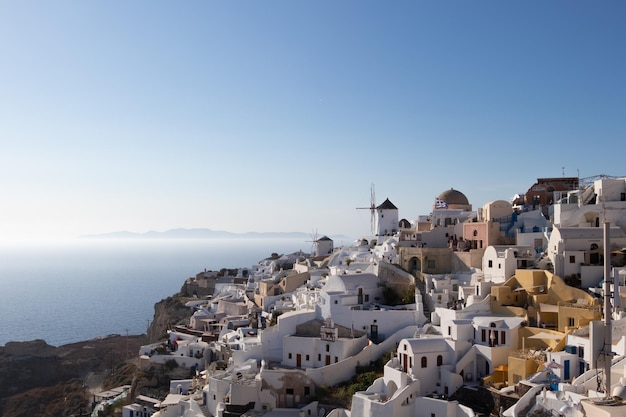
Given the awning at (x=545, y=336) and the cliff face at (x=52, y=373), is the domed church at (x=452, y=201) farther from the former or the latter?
the cliff face at (x=52, y=373)

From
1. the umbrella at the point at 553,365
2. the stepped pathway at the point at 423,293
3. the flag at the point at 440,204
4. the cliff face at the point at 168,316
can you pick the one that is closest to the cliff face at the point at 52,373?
the cliff face at the point at 168,316

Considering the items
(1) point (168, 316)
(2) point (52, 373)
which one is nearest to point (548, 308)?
(1) point (168, 316)

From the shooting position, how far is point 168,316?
47062 mm

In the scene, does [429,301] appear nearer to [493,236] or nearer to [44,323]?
[493,236]

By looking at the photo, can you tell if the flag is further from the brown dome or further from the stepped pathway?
the stepped pathway

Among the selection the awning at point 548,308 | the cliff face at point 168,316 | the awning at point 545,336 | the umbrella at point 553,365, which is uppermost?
the awning at point 548,308

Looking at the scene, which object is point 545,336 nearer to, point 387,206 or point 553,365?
point 553,365

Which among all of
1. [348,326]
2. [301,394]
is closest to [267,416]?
[301,394]

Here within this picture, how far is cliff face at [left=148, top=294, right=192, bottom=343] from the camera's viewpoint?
45.2 meters

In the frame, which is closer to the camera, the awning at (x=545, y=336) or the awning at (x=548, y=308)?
the awning at (x=545, y=336)

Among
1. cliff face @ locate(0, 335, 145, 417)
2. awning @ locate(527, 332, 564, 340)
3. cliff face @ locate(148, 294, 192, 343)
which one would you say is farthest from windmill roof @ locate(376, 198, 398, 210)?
cliff face @ locate(0, 335, 145, 417)

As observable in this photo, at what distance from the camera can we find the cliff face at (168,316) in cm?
4522

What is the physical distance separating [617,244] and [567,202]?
256 inches

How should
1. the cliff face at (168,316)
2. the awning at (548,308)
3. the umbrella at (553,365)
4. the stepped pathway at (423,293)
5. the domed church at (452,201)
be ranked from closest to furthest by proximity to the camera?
the umbrella at (553,365), the awning at (548,308), the stepped pathway at (423,293), the domed church at (452,201), the cliff face at (168,316)
